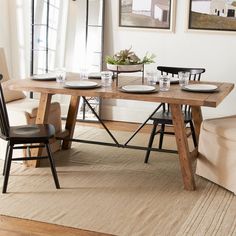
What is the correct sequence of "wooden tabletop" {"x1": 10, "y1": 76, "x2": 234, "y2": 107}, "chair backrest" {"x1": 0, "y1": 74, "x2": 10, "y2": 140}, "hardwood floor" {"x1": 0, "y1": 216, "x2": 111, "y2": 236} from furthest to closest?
"chair backrest" {"x1": 0, "y1": 74, "x2": 10, "y2": 140}
"wooden tabletop" {"x1": 10, "y1": 76, "x2": 234, "y2": 107}
"hardwood floor" {"x1": 0, "y1": 216, "x2": 111, "y2": 236}

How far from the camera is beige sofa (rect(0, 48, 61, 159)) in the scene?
12.5 ft

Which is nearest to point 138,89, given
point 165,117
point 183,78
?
point 183,78

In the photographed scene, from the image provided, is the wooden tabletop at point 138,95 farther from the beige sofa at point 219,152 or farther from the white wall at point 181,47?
the white wall at point 181,47

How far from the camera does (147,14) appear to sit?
5.02 m

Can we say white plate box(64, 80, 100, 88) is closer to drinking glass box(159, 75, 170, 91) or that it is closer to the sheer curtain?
drinking glass box(159, 75, 170, 91)

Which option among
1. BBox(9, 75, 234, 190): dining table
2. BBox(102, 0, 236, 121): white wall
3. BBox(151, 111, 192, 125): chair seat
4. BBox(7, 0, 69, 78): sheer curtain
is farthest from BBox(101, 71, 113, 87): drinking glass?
BBox(7, 0, 69, 78): sheer curtain

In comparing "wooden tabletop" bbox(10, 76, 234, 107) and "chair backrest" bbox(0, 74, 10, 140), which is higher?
"wooden tabletop" bbox(10, 76, 234, 107)

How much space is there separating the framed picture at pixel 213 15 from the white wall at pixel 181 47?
0.21 ft

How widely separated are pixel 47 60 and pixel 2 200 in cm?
255

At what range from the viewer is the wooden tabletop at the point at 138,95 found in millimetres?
3115

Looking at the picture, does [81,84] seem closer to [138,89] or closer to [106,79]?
[106,79]

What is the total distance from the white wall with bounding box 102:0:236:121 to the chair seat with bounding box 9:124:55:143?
1.92 meters

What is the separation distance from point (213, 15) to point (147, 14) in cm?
69

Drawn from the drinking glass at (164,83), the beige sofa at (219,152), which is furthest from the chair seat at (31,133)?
the beige sofa at (219,152)
